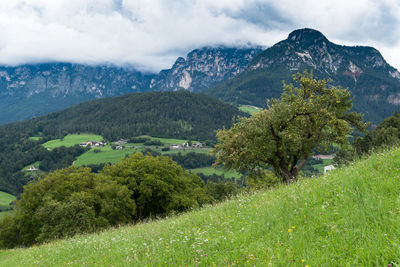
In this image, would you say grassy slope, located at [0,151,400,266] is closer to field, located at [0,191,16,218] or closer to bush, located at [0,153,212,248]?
bush, located at [0,153,212,248]

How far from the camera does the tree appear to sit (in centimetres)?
2567

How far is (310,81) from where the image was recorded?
28.1 metres

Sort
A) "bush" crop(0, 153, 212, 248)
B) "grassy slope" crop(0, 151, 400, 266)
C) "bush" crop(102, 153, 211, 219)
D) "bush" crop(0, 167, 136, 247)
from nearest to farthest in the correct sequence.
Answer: "grassy slope" crop(0, 151, 400, 266) < "bush" crop(0, 167, 136, 247) < "bush" crop(0, 153, 212, 248) < "bush" crop(102, 153, 211, 219)

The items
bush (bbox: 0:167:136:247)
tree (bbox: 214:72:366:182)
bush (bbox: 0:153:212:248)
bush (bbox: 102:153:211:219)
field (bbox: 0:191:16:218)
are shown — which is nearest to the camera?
tree (bbox: 214:72:366:182)

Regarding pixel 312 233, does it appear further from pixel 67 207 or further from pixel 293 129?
pixel 67 207

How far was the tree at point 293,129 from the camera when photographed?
25672 millimetres

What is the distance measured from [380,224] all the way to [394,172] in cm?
303

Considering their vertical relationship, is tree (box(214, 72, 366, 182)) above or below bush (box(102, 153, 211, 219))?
above

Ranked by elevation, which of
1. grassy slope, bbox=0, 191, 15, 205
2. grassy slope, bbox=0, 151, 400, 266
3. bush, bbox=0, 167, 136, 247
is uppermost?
grassy slope, bbox=0, 151, 400, 266

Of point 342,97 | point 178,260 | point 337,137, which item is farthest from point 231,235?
point 342,97

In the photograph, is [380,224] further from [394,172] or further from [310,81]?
[310,81]

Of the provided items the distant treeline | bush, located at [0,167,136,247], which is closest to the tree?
the distant treeline

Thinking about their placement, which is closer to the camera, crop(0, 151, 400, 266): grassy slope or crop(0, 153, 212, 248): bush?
crop(0, 151, 400, 266): grassy slope

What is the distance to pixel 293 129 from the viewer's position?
84.1ft
